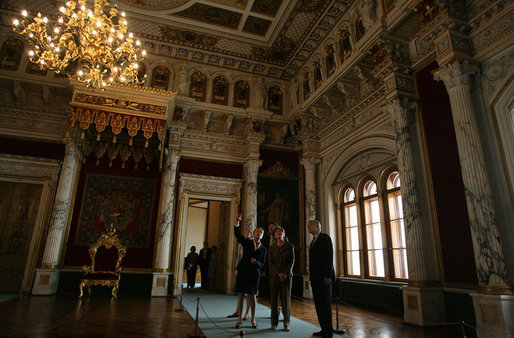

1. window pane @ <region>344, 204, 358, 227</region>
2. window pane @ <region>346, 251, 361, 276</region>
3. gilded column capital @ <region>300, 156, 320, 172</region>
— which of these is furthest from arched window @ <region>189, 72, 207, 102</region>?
window pane @ <region>346, 251, 361, 276</region>

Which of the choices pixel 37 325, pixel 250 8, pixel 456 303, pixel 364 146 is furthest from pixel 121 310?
pixel 250 8

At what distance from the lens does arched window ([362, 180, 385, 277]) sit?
6832mm

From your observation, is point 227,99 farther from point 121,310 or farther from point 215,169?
point 121,310

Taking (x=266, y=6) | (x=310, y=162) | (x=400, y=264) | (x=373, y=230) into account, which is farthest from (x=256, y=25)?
(x=400, y=264)

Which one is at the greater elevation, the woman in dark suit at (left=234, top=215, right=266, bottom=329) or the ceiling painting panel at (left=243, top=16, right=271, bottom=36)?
the ceiling painting panel at (left=243, top=16, right=271, bottom=36)

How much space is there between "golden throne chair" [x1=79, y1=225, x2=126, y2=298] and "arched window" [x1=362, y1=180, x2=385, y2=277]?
5.73 m

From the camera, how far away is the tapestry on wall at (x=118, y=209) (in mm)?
8164

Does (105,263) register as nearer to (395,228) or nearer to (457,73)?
(395,228)

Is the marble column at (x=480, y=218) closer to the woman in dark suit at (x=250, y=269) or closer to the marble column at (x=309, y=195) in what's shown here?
the woman in dark suit at (x=250, y=269)

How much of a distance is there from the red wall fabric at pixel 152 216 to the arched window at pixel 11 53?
287 cm

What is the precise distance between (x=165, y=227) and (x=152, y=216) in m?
0.77

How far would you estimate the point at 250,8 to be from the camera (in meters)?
7.81

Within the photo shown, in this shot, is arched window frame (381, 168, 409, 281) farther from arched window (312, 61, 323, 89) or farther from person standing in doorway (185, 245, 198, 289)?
person standing in doorway (185, 245, 198, 289)

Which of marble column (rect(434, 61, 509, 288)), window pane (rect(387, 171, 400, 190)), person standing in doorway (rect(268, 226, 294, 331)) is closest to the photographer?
marble column (rect(434, 61, 509, 288))
